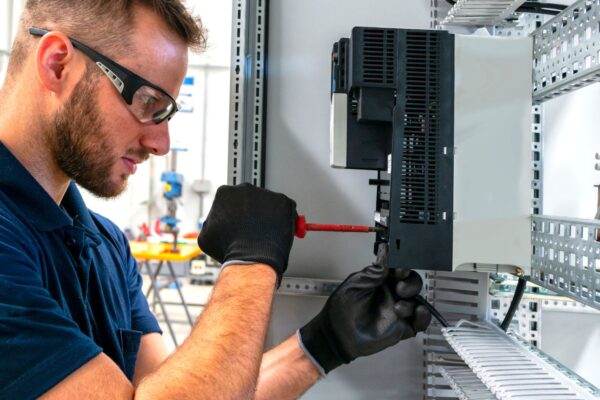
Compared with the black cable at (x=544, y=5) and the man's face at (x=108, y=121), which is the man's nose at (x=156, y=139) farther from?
the black cable at (x=544, y=5)

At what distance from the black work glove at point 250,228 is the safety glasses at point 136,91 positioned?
188 mm

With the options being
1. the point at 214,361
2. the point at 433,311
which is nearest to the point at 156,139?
the point at 214,361

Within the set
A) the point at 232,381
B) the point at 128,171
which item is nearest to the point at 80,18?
the point at 128,171

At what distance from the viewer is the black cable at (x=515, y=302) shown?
995 millimetres

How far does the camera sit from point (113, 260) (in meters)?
1.02

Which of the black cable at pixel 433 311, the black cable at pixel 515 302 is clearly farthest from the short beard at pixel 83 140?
the black cable at pixel 515 302

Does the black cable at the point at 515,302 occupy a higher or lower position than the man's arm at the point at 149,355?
higher

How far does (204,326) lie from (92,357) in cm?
16

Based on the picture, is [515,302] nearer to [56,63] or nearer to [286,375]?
[286,375]

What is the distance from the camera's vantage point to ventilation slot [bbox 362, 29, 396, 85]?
869 millimetres

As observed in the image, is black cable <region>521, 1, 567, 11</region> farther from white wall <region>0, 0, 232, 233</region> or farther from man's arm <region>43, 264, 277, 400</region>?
white wall <region>0, 0, 232, 233</region>

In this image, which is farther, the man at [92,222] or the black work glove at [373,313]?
the black work glove at [373,313]

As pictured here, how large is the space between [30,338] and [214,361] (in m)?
0.24

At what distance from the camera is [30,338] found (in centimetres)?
57
